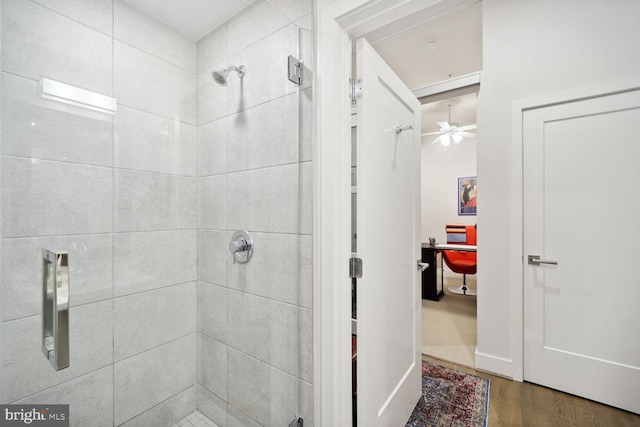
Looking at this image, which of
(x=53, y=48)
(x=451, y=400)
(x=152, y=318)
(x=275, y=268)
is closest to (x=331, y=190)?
(x=275, y=268)

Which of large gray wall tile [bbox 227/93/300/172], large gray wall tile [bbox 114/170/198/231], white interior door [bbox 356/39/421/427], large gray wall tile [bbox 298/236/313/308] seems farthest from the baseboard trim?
large gray wall tile [bbox 114/170/198/231]

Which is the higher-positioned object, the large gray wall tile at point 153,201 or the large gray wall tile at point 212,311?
the large gray wall tile at point 153,201

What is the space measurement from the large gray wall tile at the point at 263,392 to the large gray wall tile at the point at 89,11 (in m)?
1.29

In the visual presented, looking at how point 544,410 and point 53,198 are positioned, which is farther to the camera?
point 544,410

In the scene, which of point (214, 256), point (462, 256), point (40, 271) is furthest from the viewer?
point (462, 256)

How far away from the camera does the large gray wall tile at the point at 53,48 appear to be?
0.77 meters

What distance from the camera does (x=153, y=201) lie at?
1.09 metres

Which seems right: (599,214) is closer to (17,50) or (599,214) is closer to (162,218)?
(162,218)

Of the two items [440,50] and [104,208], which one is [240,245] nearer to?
[104,208]

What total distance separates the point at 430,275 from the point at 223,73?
3.87 metres

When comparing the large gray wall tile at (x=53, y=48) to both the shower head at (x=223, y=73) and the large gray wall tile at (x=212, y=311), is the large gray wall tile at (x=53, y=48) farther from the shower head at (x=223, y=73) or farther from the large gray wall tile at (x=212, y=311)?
the large gray wall tile at (x=212, y=311)

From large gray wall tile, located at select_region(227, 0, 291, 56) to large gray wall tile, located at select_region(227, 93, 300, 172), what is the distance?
282 millimetres

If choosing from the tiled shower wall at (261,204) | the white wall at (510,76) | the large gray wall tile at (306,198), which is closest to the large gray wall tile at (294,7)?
the tiled shower wall at (261,204)

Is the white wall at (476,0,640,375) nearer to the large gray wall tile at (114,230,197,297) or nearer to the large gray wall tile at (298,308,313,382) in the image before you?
the large gray wall tile at (298,308,313,382)
